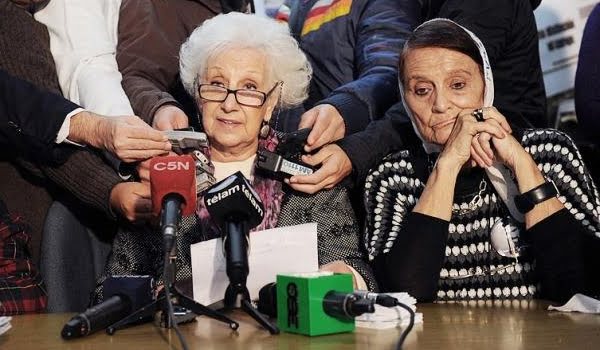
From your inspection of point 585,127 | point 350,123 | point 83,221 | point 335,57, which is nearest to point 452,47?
point 350,123

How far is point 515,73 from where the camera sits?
334cm

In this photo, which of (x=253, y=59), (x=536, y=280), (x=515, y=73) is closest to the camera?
(x=536, y=280)

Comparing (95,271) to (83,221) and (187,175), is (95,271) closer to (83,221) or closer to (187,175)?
(83,221)

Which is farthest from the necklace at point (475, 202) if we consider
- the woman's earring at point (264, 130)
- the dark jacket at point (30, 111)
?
the dark jacket at point (30, 111)

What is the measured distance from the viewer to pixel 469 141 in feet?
9.48

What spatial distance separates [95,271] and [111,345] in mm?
1190

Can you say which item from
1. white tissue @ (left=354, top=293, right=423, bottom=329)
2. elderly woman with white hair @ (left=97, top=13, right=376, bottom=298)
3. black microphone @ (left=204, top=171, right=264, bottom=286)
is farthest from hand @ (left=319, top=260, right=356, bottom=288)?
black microphone @ (left=204, top=171, right=264, bottom=286)

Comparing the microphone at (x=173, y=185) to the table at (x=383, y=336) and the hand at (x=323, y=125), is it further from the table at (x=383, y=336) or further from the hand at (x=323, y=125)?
the hand at (x=323, y=125)

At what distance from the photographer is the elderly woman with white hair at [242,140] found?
3029mm

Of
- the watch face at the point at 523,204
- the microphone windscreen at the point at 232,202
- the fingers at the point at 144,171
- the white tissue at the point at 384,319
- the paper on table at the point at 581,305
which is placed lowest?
the white tissue at the point at 384,319

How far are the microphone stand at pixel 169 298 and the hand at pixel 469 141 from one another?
3.09 feet

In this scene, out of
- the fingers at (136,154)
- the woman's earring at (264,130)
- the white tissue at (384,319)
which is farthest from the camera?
the woman's earring at (264,130)

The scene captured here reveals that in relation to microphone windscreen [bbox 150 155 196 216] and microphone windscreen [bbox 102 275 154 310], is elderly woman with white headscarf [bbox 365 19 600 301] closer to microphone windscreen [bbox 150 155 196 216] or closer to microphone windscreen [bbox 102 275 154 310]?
microphone windscreen [bbox 102 275 154 310]

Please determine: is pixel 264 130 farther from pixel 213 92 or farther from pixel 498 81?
pixel 498 81
